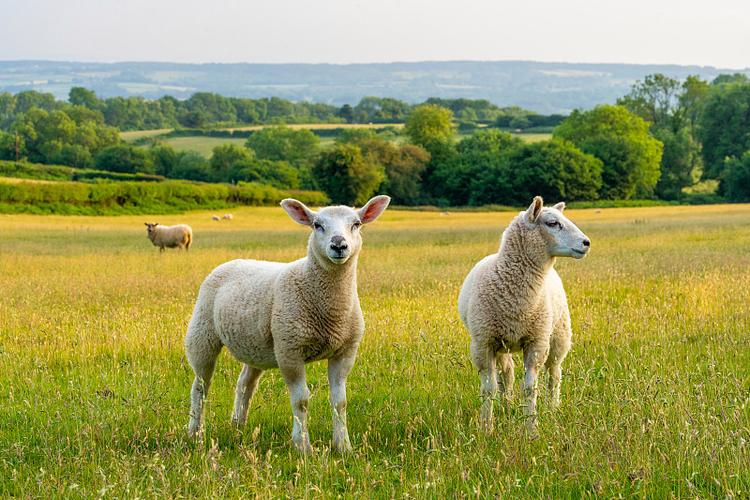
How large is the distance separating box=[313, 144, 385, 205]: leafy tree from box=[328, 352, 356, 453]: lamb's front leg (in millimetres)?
82858

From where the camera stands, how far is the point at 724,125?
103375 mm

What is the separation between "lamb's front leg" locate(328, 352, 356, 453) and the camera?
6518 millimetres

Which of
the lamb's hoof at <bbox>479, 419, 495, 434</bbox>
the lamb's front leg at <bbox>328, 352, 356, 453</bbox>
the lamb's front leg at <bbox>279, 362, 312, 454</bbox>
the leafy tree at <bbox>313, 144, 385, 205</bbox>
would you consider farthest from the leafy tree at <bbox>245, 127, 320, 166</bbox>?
the lamb's hoof at <bbox>479, 419, 495, 434</bbox>

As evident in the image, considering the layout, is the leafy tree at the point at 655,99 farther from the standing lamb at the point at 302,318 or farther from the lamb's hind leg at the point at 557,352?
the standing lamb at the point at 302,318

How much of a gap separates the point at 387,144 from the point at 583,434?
327 feet

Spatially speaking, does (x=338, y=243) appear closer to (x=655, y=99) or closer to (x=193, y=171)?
(x=193, y=171)

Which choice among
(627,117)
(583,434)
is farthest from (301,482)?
(627,117)

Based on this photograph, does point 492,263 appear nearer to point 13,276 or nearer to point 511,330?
point 511,330

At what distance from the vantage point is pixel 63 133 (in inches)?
4894

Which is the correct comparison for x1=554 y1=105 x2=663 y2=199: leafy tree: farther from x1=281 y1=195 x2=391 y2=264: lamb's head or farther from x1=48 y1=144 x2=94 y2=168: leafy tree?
x1=281 y1=195 x2=391 y2=264: lamb's head

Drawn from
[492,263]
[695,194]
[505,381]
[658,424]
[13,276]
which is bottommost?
[695,194]

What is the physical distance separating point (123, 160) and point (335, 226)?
111 metres

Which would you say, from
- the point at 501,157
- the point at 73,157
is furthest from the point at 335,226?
the point at 73,157

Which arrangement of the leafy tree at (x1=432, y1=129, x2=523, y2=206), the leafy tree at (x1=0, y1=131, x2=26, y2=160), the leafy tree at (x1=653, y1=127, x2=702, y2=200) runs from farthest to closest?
the leafy tree at (x1=0, y1=131, x2=26, y2=160), the leafy tree at (x1=653, y1=127, x2=702, y2=200), the leafy tree at (x1=432, y1=129, x2=523, y2=206)
